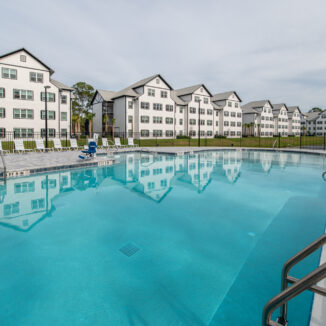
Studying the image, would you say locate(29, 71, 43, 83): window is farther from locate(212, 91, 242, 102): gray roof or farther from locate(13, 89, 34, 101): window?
locate(212, 91, 242, 102): gray roof

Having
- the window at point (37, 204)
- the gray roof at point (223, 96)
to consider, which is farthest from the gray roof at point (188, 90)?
the window at point (37, 204)

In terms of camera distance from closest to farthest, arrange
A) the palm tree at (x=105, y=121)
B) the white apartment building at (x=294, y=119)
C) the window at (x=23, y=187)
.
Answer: the window at (x=23, y=187) → the palm tree at (x=105, y=121) → the white apartment building at (x=294, y=119)

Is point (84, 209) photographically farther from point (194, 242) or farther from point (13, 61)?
point (13, 61)

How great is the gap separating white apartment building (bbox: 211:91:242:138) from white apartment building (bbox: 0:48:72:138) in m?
33.0

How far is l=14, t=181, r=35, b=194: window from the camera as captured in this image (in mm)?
8426

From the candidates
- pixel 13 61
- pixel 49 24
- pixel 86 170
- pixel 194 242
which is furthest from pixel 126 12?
pixel 13 61

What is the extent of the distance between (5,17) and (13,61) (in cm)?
1706

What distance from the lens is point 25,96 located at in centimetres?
3042

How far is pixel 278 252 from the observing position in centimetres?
436

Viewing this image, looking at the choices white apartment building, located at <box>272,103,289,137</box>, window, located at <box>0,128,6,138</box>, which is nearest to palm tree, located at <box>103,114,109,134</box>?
window, located at <box>0,128,6,138</box>

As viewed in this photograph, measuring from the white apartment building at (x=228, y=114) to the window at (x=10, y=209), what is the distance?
4839cm

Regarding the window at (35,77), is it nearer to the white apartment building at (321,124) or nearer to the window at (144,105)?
the window at (144,105)

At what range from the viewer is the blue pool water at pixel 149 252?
292cm

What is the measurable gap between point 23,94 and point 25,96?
31 cm
